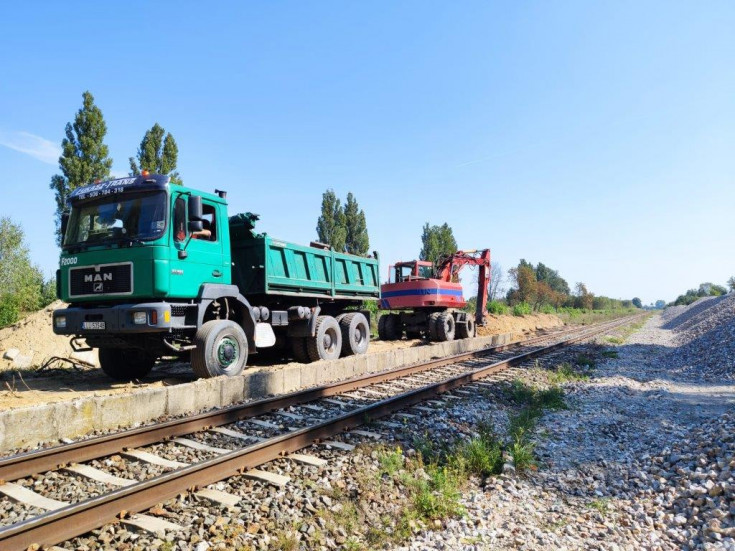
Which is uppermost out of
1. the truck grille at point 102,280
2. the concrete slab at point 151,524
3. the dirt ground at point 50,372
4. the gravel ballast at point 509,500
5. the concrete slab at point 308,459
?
the truck grille at point 102,280

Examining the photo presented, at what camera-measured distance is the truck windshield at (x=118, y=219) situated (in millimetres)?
7449

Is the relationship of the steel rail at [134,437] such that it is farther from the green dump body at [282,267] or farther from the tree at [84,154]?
the tree at [84,154]

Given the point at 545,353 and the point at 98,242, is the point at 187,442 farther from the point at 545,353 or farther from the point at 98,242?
the point at 545,353

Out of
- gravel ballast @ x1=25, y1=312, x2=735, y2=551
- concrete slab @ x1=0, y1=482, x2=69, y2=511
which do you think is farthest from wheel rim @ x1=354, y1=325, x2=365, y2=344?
concrete slab @ x1=0, y1=482, x2=69, y2=511

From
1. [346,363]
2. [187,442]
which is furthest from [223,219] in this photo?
[187,442]

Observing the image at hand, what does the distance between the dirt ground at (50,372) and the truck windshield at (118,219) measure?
2.41 metres

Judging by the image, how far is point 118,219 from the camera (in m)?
7.69

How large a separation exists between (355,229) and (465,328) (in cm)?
2777

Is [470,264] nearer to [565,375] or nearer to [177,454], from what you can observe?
[565,375]

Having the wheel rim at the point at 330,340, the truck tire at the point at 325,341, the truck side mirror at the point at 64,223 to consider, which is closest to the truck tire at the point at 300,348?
the truck tire at the point at 325,341

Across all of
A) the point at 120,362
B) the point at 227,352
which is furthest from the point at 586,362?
the point at 120,362

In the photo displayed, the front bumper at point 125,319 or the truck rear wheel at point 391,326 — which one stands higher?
the front bumper at point 125,319

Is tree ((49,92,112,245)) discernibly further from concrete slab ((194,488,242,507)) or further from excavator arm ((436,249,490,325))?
concrete slab ((194,488,242,507))

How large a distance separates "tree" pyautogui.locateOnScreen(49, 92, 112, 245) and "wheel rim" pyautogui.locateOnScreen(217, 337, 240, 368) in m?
21.2
